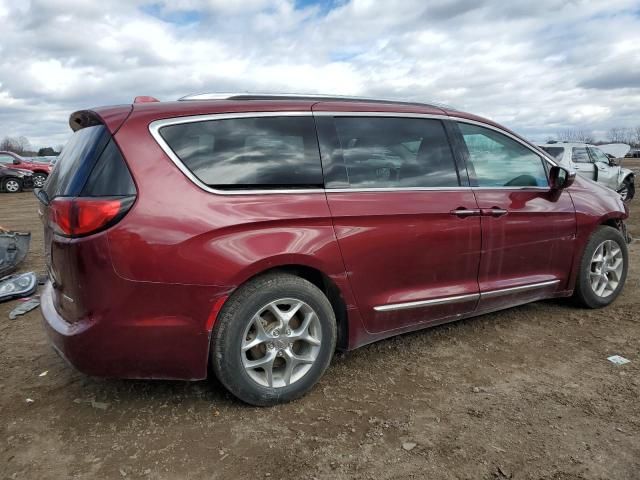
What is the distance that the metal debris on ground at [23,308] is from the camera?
443 cm

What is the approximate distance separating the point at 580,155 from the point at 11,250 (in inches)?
484

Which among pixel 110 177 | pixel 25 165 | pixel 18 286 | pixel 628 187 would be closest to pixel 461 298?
pixel 110 177

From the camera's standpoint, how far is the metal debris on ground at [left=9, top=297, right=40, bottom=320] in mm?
4429

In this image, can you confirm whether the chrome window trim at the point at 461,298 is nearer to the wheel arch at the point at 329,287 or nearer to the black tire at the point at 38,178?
the wheel arch at the point at 329,287

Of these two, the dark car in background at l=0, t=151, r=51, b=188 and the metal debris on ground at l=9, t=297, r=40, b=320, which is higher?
the dark car in background at l=0, t=151, r=51, b=188

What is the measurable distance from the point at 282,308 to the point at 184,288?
582 millimetres

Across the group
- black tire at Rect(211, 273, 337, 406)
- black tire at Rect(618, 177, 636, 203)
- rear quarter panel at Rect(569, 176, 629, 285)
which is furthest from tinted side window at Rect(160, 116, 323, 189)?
black tire at Rect(618, 177, 636, 203)

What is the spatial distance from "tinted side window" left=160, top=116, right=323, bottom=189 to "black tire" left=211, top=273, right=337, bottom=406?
0.54 metres

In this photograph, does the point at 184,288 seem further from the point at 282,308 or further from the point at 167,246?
the point at 282,308

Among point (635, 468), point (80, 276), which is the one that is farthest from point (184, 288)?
point (635, 468)

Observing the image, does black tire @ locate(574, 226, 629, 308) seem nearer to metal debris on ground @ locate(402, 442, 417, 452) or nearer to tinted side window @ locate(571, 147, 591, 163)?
metal debris on ground @ locate(402, 442, 417, 452)

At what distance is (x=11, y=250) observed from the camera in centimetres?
584

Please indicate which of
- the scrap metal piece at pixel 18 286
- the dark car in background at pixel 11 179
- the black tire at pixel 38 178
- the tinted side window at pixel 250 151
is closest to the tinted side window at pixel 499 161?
the tinted side window at pixel 250 151

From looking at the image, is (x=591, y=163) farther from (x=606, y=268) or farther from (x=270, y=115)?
(x=270, y=115)
